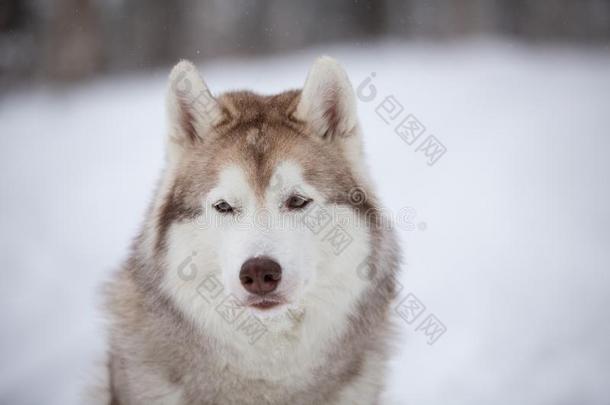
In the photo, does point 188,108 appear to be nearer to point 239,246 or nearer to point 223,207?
point 223,207

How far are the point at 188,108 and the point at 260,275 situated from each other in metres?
1.15

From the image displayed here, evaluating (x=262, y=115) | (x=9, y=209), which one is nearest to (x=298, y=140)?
(x=262, y=115)

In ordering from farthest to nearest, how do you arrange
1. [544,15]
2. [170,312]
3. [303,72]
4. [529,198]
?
[544,15] < [303,72] < [529,198] < [170,312]

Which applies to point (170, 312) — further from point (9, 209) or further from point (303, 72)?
point (303, 72)

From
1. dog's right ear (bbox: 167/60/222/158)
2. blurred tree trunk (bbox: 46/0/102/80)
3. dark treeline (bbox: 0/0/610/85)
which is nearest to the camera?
dog's right ear (bbox: 167/60/222/158)

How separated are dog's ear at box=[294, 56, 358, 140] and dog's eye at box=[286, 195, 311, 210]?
0.48 m

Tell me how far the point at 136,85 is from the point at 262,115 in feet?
30.6

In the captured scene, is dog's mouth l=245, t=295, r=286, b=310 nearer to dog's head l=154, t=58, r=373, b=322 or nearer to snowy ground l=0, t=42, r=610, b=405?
dog's head l=154, t=58, r=373, b=322

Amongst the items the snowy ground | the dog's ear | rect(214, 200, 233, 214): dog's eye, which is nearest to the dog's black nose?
rect(214, 200, 233, 214): dog's eye

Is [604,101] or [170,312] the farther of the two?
[604,101]

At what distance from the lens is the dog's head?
2596mm

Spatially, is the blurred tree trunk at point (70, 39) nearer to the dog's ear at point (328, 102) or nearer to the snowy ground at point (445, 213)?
the snowy ground at point (445, 213)

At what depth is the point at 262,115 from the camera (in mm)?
3068

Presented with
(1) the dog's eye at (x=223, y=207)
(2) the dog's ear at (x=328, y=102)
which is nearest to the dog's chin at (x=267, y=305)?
(1) the dog's eye at (x=223, y=207)
